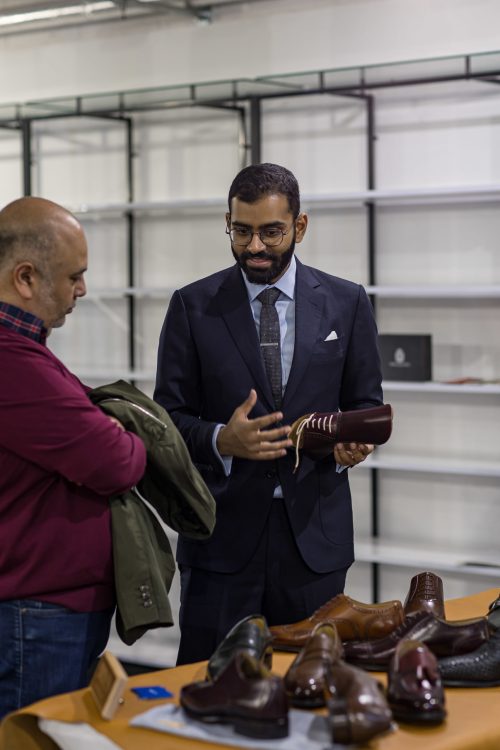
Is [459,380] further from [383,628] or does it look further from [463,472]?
[383,628]

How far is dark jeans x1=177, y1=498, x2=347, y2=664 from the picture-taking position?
2525mm

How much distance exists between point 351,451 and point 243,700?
85cm

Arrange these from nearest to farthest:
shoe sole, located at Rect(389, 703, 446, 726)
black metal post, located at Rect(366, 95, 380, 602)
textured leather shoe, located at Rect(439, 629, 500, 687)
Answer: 1. shoe sole, located at Rect(389, 703, 446, 726)
2. textured leather shoe, located at Rect(439, 629, 500, 687)
3. black metal post, located at Rect(366, 95, 380, 602)

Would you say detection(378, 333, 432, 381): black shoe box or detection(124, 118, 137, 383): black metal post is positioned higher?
detection(124, 118, 137, 383): black metal post

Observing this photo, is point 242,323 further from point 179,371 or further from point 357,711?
point 357,711

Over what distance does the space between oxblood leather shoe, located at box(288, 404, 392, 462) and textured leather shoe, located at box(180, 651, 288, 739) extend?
65cm

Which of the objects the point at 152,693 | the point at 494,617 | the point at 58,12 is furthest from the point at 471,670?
the point at 58,12

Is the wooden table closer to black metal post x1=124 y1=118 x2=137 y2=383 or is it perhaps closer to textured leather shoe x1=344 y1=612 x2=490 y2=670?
textured leather shoe x1=344 y1=612 x2=490 y2=670

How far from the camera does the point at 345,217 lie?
5586 millimetres

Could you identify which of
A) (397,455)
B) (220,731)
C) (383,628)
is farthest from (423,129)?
(220,731)

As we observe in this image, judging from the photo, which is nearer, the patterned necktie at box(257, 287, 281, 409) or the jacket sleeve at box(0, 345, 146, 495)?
the jacket sleeve at box(0, 345, 146, 495)

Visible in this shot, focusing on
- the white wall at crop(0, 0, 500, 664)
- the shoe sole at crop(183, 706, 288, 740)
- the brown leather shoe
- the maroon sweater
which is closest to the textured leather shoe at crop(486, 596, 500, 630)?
the brown leather shoe

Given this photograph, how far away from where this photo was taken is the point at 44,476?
197 cm

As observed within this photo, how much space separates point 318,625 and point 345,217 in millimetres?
3726
